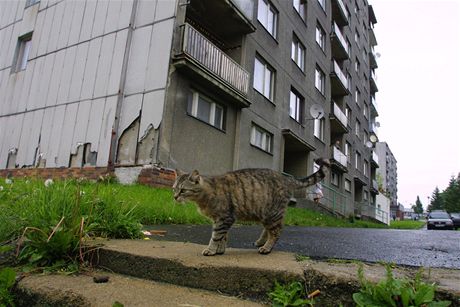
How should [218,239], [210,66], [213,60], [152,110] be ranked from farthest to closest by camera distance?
1. [213,60]
2. [210,66]
3. [152,110]
4. [218,239]

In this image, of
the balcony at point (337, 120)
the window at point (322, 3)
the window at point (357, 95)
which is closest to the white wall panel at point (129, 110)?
the balcony at point (337, 120)

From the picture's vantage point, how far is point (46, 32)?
13672 mm

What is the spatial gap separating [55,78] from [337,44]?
1817 cm

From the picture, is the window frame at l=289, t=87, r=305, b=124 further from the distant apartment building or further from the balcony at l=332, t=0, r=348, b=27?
the distant apartment building

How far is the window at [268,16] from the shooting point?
571 inches

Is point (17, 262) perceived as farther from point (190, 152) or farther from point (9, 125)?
point (9, 125)

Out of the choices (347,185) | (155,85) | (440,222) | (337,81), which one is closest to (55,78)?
(155,85)

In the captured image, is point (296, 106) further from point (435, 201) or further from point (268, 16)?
point (435, 201)

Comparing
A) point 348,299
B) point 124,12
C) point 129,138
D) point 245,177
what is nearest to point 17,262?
point 245,177

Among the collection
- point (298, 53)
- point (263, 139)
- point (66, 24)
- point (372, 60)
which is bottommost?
point (263, 139)

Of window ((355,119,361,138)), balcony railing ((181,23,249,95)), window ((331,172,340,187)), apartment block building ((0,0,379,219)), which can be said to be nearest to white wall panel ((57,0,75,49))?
apartment block building ((0,0,379,219))

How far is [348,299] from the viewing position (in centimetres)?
194

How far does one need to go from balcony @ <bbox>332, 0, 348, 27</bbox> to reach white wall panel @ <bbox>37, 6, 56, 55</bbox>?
1792cm

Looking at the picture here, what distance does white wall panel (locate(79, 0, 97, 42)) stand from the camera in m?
12.0
